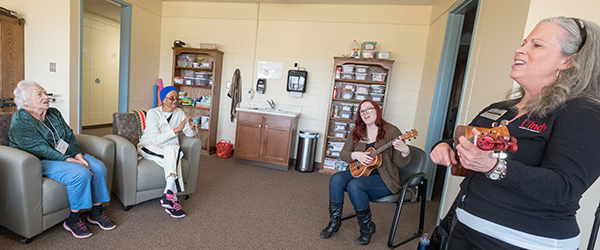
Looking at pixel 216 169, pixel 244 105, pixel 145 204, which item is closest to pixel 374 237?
pixel 145 204

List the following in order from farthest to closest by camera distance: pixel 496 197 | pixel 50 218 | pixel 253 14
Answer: pixel 253 14 → pixel 50 218 → pixel 496 197

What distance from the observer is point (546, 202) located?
2.42ft

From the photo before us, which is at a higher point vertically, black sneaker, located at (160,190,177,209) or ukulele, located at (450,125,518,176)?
ukulele, located at (450,125,518,176)

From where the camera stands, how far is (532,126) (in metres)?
0.80

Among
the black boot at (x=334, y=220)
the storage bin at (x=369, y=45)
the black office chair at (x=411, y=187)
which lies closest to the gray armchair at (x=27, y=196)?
the black boot at (x=334, y=220)

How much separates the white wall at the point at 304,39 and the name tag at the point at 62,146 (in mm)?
2784

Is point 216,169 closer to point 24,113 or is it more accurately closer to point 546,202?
point 24,113

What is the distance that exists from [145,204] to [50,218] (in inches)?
28.5

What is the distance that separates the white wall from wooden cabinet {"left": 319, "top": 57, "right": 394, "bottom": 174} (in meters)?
0.21

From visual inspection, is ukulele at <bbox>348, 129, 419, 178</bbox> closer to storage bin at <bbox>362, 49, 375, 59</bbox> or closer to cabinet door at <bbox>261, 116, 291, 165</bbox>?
cabinet door at <bbox>261, 116, 291, 165</bbox>

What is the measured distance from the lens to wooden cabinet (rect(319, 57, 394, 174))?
158 inches

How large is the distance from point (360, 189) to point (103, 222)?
6.46 ft

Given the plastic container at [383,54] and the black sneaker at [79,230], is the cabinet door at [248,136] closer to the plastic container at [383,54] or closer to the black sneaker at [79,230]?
the plastic container at [383,54]

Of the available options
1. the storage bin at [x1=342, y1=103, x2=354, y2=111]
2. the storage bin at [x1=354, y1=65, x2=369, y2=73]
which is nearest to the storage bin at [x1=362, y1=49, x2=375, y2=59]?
the storage bin at [x1=354, y1=65, x2=369, y2=73]
